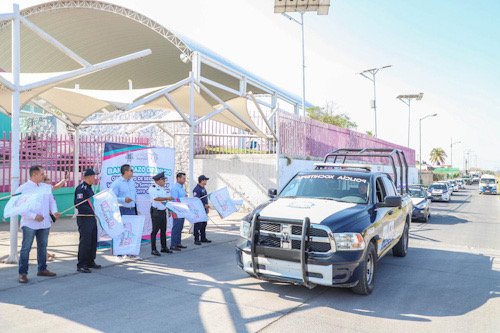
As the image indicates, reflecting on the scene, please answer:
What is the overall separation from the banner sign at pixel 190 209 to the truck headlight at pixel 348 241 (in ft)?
14.6

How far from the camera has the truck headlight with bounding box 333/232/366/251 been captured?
5805 mm

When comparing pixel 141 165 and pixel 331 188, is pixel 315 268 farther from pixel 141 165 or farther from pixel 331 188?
pixel 141 165

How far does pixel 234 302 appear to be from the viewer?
5.87m

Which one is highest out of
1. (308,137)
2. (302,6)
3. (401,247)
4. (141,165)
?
(302,6)

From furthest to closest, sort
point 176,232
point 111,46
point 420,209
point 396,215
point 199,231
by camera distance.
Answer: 1. point 111,46
2. point 420,209
3. point 199,231
4. point 176,232
5. point 396,215

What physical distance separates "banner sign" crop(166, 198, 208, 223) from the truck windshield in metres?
2.65

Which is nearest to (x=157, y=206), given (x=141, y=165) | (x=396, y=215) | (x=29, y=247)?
(x=141, y=165)

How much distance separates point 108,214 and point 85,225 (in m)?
0.55

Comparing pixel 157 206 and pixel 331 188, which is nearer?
pixel 331 188

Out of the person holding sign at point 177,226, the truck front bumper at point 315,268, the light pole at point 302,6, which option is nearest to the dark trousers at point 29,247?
the person holding sign at point 177,226

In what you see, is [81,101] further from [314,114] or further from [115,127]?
[314,114]

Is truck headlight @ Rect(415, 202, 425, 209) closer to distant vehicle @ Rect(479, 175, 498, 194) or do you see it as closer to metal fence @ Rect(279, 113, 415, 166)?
metal fence @ Rect(279, 113, 415, 166)

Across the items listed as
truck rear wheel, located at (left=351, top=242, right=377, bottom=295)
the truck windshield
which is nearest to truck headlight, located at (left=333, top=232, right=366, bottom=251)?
truck rear wheel, located at (left=351, top=242, right=377, bottom=295)

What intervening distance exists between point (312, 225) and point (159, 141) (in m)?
15.9
